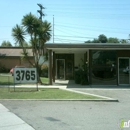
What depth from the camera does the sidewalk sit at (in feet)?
21.9

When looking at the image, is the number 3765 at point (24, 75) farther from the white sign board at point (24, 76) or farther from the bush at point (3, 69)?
the bush at point (3, 69)

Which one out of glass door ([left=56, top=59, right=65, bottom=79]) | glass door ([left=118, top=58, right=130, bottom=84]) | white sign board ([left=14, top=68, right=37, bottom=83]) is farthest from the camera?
glass door ([left=56, top=59, right=65, bottom=79])

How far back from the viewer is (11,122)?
724cm

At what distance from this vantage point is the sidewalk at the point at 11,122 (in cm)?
666

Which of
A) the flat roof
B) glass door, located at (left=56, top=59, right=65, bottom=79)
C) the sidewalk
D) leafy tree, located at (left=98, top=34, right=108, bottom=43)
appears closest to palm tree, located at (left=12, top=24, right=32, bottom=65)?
glass door, located at (left=56, top=59, right=65, bottom=79)

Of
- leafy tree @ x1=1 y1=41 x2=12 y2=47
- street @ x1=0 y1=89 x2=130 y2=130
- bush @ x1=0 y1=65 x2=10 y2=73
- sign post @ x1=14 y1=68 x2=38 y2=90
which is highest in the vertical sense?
leafy tree @ x1=1 y1=41 x2=12 y2=47

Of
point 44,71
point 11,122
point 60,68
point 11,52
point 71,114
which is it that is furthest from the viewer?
point 11,52

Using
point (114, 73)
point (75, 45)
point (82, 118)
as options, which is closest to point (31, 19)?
point (75, 45)

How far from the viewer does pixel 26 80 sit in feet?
49.0

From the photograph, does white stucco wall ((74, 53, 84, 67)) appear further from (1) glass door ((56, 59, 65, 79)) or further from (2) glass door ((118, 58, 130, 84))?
(2) glass door ((118, 58, 130, 84))

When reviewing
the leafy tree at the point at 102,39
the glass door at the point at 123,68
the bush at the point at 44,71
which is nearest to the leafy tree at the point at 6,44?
the leafy tree at the point at 102,39

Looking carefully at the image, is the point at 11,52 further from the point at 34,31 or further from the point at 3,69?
the point at 34,31

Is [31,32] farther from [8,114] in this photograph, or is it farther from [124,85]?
[8,114]

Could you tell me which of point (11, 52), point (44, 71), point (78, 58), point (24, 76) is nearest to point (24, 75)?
point (24, 76)
